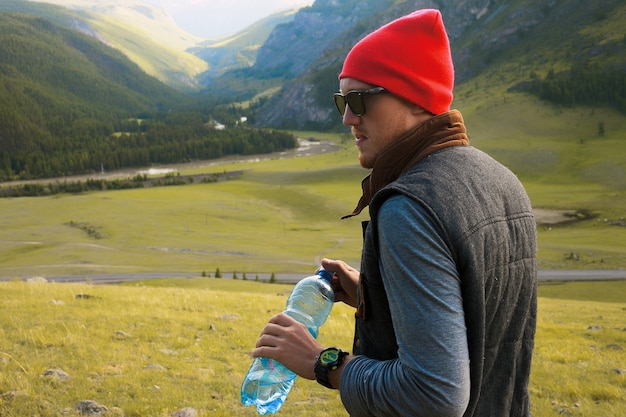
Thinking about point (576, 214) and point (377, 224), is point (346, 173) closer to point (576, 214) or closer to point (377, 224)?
point (576, 214)

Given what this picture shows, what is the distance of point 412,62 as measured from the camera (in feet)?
10.2

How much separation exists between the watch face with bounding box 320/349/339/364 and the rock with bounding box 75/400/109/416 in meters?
5.75

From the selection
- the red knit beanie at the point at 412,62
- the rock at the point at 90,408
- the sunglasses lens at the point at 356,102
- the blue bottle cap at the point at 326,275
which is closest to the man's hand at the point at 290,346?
the blue bottle cap at the point at 326,275

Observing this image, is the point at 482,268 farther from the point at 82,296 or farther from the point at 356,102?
the point at 82,296

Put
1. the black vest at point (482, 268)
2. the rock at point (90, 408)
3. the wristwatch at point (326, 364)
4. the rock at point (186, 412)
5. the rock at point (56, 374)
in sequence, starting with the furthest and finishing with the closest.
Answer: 1. the rock at point (56, 374)
2. the rock at point (186, 412)
3. the rock at point (90, 408)
4. the wristwatch at point (326, 364)
5. the black vest at point (482, 268)

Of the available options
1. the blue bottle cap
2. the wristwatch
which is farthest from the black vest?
the blue bottle cap

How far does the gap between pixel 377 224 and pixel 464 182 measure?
0.52 m

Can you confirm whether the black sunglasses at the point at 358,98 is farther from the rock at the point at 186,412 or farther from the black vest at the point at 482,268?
the rock at the point at 186,412

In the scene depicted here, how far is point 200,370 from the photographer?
9688 millimetres

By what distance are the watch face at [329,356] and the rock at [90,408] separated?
575cm

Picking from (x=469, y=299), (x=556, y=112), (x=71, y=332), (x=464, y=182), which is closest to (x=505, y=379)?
(x=469, y=299)

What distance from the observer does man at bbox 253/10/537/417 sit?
259 centimetres

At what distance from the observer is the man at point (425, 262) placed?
259cm

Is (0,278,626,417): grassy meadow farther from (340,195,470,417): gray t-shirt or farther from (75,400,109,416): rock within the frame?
(340,195,470,417): gray t-shirt
